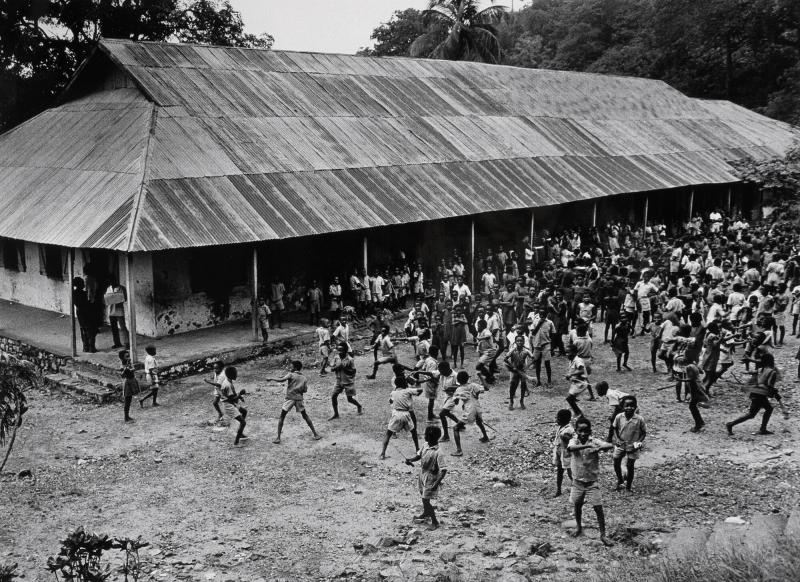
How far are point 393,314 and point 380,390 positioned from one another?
5.88 m

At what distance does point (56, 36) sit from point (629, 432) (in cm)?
3120

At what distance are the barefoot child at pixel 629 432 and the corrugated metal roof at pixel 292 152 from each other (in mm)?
9612

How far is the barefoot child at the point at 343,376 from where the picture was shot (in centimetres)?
1362

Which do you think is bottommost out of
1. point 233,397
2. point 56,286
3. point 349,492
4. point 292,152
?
point 349,492

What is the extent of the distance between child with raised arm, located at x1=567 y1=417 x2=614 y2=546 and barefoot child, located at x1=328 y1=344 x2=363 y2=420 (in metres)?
5.01

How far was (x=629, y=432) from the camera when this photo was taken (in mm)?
10414

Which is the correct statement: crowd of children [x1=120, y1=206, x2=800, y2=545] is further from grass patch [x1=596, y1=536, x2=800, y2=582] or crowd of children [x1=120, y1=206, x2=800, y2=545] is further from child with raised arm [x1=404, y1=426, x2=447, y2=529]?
grass patch [x1=596, y1=536, x2=800, y2=582]

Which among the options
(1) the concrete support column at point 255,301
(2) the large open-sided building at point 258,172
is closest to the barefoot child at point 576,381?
(2) the large open-sided building at point 258,172

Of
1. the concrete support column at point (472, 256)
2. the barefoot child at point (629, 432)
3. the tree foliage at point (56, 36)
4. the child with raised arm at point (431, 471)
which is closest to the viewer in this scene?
the child with raised arm at point (431, 471)

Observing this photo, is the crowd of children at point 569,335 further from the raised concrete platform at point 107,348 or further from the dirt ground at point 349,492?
the raised concrete platform at point 107,348

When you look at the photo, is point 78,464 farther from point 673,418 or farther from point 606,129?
point 606,129

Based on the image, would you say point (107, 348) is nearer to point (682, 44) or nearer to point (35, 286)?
point (35, 286)

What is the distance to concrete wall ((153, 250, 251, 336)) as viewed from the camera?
18.5 meters

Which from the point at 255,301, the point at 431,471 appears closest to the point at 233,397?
the point at 431,471
